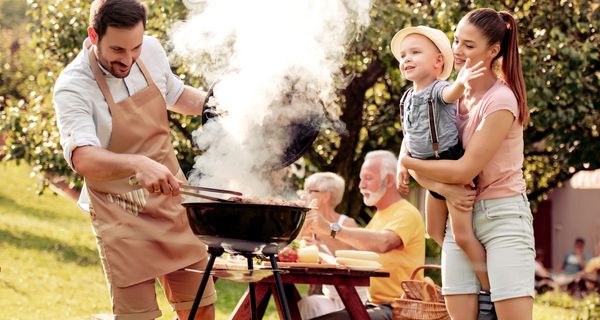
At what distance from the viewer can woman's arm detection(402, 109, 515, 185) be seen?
3.36 meters

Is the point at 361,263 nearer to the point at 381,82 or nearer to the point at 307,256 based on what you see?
the point at 307,256

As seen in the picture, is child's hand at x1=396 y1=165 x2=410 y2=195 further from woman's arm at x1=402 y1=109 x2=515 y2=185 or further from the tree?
the tree

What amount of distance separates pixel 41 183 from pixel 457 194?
755 centimetres

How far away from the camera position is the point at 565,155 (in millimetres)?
10367

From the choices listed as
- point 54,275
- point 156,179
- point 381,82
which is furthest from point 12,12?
point 156,179

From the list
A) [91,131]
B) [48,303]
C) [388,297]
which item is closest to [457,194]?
[91,131]

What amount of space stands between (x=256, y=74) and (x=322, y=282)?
4.52ft

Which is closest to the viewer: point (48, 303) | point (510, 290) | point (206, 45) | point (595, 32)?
point (510, 290)

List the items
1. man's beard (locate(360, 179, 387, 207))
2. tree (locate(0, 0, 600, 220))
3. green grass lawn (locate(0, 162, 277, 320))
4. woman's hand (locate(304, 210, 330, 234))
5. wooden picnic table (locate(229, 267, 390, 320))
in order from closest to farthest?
wooden picnic table (locate(229, 267, 390, 320)) < woman's hand (locate(304, 210, 330, 234)) < man's beard (locate(360, 179, 387, 207)) < green grass lawn (locate(0, 162, 277, 320)) < tree (locate(0, 0, 600, 220))

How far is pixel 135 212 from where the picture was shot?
12.1ft

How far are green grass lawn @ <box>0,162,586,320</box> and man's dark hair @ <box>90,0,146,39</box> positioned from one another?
175 inches

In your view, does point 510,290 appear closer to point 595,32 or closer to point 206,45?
point 206,45

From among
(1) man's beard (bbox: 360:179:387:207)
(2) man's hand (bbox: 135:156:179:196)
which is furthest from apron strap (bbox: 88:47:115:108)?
(1) man's beard (bbox: 360:179:387:207)

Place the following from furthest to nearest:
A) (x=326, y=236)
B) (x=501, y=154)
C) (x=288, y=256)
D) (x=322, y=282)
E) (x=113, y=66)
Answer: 1. (x=326, y=236)
2. (x=288, y=256)
3. (x=322, y=282)
4. (x=113, y=66)
5. (x=501, y=154)
